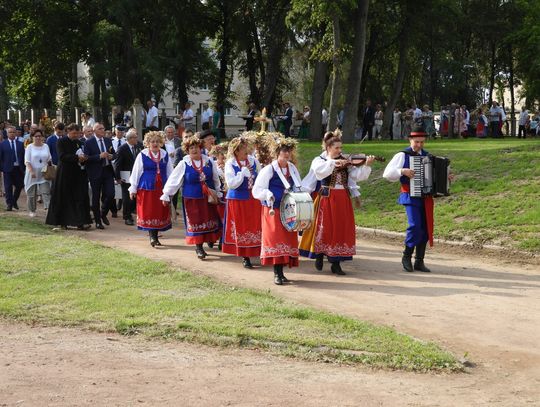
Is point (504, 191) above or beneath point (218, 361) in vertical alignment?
above

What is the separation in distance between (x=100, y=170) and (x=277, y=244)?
7252 millimetres

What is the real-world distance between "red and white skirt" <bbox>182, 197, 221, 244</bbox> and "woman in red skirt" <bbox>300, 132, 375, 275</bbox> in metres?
2.18

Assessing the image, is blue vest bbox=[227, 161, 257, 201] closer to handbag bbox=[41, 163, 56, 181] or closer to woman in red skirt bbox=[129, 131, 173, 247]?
woman in red skirt bbox=[129, 131, 173, 247]

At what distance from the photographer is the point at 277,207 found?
468 inches

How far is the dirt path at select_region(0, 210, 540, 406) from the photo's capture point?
6.93 metres

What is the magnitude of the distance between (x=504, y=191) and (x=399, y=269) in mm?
5437

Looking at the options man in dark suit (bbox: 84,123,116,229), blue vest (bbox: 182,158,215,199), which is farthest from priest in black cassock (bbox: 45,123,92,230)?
blue vest (bbox: 182,158,215,199)

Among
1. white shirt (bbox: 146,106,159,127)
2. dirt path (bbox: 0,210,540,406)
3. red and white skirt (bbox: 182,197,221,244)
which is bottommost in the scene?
dirt path (bbox: 0,210,540,406)

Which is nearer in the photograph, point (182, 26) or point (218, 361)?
point (218, 361)

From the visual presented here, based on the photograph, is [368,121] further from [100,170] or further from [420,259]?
[420,259]

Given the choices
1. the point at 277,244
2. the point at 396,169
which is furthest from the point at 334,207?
the point at 277,244

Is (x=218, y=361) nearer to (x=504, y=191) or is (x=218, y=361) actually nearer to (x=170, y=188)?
(x=170, y=188)

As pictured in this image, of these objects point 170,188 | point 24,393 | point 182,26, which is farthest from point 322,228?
point 182,26

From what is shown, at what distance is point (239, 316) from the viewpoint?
9359mm
